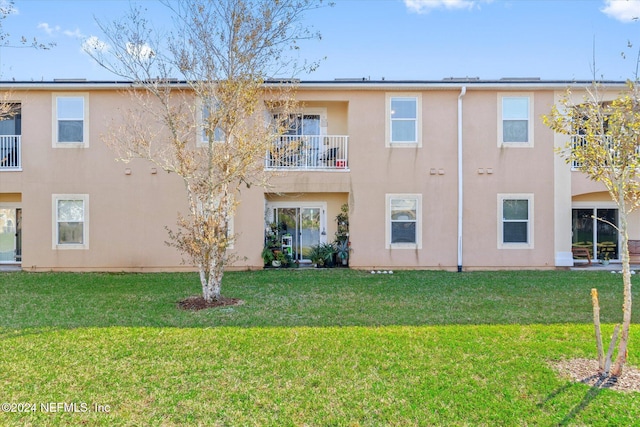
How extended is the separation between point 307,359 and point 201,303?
386 centimetres

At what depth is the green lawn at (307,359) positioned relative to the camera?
153 inches

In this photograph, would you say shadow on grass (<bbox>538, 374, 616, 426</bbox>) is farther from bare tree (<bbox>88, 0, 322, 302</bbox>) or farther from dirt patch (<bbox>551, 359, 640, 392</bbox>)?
bare tree (<bbox>88, 0, 322, 302</bbox>)

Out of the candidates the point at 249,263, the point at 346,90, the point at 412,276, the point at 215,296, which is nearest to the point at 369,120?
the point at 346,90

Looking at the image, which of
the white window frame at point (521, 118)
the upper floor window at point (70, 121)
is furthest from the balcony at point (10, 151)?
the white window frame at point (521, 118)

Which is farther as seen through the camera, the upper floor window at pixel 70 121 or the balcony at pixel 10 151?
the balcony at pixel 10 151

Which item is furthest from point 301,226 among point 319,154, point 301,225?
point 319,154

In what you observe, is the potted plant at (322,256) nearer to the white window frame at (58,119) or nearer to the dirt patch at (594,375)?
the white window frame at (58,119)

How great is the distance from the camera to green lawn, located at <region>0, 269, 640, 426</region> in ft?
12.8

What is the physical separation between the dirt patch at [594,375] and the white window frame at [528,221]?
29.1 ft

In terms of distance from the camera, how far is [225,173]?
8195mm

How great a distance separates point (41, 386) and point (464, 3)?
15.9m


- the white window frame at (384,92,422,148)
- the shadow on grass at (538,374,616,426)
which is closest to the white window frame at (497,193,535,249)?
the white window frame at (384,92,422,148)

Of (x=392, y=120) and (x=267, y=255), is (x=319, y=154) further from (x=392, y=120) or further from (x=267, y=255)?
(x=267, y=255)

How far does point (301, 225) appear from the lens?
48.9 feet
